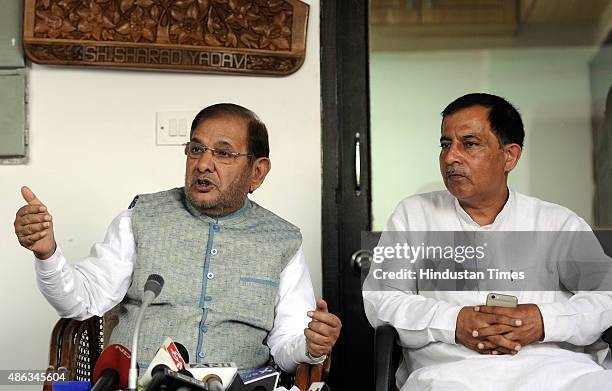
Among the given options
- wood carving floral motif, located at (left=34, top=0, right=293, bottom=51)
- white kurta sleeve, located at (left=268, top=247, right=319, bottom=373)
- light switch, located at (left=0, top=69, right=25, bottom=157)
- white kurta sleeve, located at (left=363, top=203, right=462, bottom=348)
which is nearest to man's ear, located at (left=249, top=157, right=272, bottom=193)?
white kurta sleeve, located at (left=268, top=247, right=319, bottom=373)

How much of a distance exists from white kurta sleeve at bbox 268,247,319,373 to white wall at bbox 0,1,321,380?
0.70 meters

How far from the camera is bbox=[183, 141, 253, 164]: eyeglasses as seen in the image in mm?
2762

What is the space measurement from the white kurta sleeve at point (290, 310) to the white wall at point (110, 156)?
27.7 inches

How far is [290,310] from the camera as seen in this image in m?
2.76

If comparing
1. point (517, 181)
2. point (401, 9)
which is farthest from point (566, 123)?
point (401, 9)

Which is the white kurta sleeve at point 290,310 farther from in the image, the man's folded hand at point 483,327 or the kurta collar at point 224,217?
the man's folded hand at point 483,327

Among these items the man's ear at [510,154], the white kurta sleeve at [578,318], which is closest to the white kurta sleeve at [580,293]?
the white kurta sleeve at [578,318]

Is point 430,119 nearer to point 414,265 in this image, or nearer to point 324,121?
point 324,121

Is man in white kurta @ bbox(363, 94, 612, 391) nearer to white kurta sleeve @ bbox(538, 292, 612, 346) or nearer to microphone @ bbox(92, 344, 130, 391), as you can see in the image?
white kurta sleeve @ bbox(538, 292, 612, 346)

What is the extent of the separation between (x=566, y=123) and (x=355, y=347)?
1.24 m

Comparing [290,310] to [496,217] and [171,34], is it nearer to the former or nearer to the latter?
[496,217]

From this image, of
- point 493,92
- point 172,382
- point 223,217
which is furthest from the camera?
point 493,92

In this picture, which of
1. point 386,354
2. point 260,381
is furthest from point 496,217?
point 260,381

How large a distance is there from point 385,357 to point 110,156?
1.58 metres
